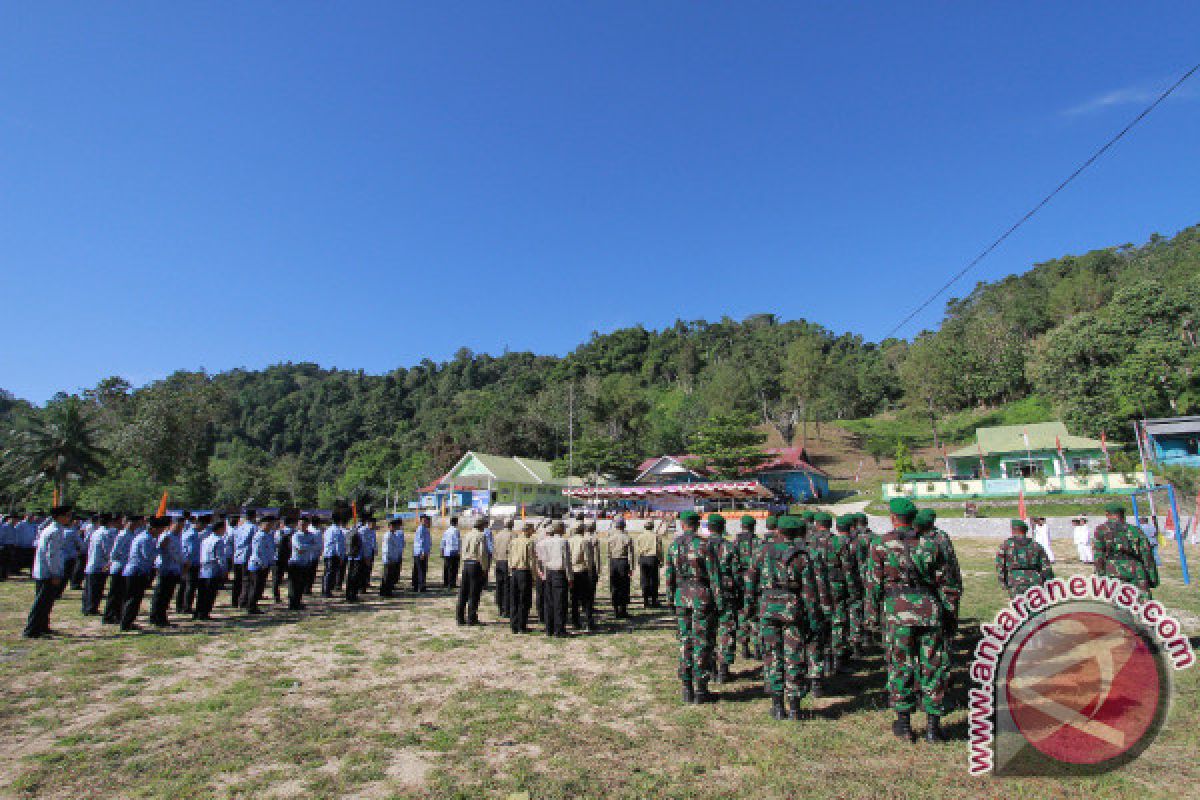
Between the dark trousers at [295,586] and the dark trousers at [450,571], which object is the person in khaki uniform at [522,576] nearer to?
the dark trousers at [450,571]

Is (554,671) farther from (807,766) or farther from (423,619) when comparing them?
(423,619)

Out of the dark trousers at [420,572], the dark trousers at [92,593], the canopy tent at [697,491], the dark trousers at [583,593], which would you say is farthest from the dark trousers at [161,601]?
the canopy tent at [697,491]

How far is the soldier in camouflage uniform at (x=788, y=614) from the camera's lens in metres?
5.55

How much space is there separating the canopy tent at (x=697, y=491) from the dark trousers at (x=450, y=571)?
85.8 ft

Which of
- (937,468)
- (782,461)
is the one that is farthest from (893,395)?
(782,461)

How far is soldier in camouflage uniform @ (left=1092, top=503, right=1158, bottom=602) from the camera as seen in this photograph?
24.0ft

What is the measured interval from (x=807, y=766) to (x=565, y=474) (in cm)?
5267

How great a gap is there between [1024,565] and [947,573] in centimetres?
367

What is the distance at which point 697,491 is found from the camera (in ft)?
136

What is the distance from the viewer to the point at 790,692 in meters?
5.56

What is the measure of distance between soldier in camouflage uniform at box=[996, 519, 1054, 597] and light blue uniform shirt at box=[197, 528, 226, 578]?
12.6 metres

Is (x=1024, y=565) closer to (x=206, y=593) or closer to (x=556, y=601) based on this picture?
(x=556, y=601)

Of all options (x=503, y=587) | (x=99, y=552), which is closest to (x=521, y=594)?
(x=503, y=587)

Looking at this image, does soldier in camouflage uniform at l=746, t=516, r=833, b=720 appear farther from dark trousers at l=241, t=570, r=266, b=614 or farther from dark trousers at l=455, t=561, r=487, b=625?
dark trousers at l=241, t=570, r=266, b=614
